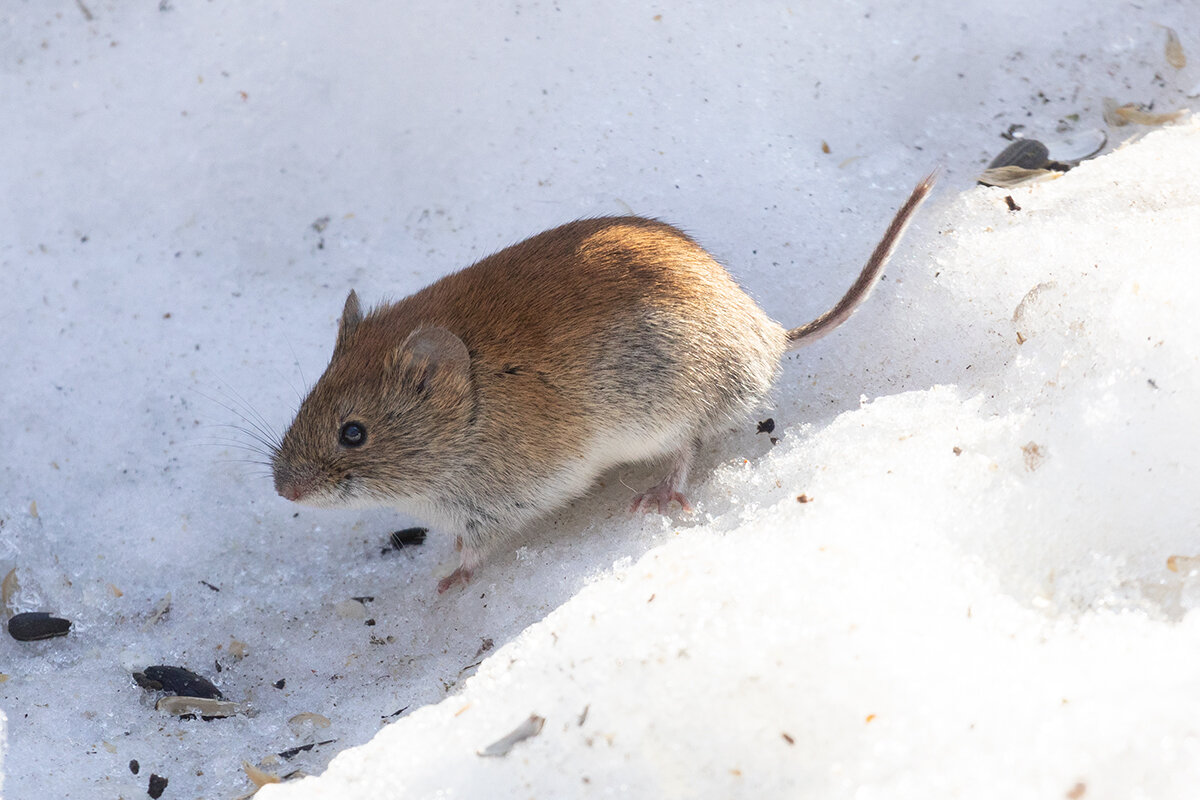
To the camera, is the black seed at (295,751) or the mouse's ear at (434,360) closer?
the black seed at (295,751)

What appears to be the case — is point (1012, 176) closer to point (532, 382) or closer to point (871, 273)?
point (871, 273)

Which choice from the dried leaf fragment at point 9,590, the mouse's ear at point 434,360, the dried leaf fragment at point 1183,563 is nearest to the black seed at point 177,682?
the dried leaf fragment at point 9,590

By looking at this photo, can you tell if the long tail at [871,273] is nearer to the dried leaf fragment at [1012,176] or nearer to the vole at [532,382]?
the vole at [532,382]

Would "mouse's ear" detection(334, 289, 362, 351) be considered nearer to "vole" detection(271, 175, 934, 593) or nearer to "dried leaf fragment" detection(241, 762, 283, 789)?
"vole" detection(271, 175, 934, 593)

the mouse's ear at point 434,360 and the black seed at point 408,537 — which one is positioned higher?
the mouse's ear at point 434,360

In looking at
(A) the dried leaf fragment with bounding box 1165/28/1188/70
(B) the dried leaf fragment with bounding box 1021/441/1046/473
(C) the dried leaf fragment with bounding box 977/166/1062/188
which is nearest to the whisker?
(B) the dried leaf fragment with bounding box 1021/441/1046/473

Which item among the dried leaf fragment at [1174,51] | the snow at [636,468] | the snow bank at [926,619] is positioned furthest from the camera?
the dried leaf fragment at [1174,51]

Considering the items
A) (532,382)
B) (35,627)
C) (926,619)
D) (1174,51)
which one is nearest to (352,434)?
(532,382)

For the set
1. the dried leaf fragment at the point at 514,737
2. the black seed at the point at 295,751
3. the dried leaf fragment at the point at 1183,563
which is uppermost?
the dried leaf fragment at the point at 514,737
